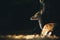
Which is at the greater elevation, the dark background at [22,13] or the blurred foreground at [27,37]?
the dark background at [22,13]

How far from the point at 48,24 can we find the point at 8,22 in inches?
64.5

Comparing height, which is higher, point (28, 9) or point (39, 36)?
point (28, 9)

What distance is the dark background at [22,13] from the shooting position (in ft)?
32.7

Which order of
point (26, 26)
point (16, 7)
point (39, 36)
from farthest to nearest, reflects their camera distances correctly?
point (16, 7), point (26, 26), point (39, 36)

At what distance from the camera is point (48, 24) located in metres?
9.15

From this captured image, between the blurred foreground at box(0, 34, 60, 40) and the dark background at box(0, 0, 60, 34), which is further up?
the dark background at box(0, 0, 60, 34)

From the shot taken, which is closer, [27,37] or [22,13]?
[27,37]

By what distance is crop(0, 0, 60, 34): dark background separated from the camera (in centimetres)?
997

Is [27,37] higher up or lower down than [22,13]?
lower down

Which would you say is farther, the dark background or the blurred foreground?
the dark background

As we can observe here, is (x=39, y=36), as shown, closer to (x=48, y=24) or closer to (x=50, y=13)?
(x=48, y=24)

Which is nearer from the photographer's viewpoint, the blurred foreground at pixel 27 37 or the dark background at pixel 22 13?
the blurred foreground at pixel 27 37

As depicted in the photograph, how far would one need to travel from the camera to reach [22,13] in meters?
10.6

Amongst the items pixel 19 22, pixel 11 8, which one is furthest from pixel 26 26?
pixel 11 8
